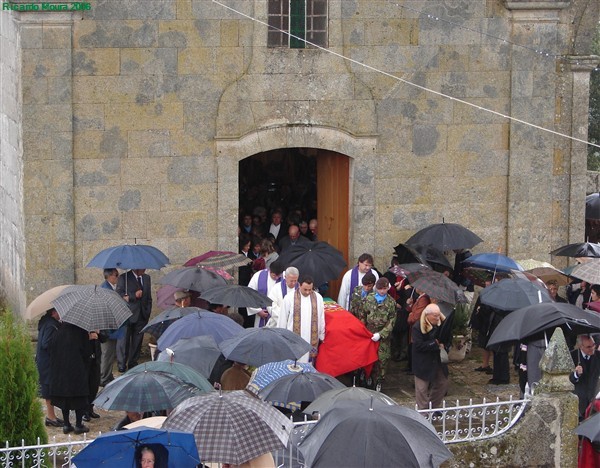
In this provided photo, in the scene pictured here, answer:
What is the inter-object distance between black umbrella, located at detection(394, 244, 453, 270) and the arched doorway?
90 centimetres

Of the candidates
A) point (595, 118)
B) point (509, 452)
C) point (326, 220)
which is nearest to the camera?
point (509, 452)

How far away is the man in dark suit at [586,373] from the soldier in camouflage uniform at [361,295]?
288cm

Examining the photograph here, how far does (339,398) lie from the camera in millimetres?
10477

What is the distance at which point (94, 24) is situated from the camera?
16.5m

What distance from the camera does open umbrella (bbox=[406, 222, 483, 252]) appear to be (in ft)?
55.6

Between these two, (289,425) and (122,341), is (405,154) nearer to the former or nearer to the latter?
(122,341)

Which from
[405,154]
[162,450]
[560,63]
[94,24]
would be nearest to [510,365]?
[405,154]

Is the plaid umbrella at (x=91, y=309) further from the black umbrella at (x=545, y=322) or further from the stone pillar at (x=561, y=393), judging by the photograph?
the stone pillar at (x=561, y=393)

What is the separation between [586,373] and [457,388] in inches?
113

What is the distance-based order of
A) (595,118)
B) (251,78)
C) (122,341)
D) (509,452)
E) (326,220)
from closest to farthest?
(509,452) < (122,341) < (251,78) < (326,220) < (595,118)

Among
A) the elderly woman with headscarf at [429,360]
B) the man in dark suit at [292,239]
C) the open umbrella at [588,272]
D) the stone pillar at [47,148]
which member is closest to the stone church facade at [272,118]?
the stone pillar at [47,148]

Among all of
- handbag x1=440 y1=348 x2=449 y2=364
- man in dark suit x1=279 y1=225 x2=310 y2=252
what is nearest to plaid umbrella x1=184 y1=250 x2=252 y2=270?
man in dark suit x1=279 y1=225 x2=310 y2=252

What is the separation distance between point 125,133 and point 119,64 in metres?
0.90

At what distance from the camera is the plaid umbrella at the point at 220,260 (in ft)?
53.4
